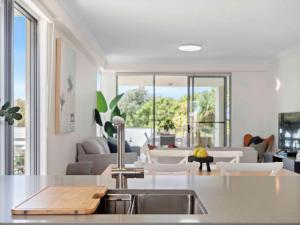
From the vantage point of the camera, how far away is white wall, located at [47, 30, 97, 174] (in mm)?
4605

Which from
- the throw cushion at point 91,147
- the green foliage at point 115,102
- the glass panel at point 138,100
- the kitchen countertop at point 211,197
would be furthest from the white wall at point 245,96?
the kitchen countertop at point 211,197

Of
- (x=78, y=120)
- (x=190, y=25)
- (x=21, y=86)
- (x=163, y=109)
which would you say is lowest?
(x=78, y=120)

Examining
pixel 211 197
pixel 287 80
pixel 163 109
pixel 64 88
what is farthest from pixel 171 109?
pixel 211 197

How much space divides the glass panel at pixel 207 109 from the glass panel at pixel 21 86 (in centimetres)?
584

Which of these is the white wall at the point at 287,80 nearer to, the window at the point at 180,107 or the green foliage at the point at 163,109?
the window at the point at 180,107

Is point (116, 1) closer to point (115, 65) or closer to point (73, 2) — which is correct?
A: point (73, 2)

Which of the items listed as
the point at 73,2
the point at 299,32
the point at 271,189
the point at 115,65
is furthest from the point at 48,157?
the point at 115,65

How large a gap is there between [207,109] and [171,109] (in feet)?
3.01

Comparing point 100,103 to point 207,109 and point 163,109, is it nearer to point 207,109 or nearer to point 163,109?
point 163,109

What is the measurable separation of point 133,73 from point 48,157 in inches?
207

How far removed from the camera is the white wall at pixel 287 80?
7.07 m

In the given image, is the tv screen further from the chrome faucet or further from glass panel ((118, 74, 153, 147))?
the chrome faucet

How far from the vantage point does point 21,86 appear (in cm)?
388

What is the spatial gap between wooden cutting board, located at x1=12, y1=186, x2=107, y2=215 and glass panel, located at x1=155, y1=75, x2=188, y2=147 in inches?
311
